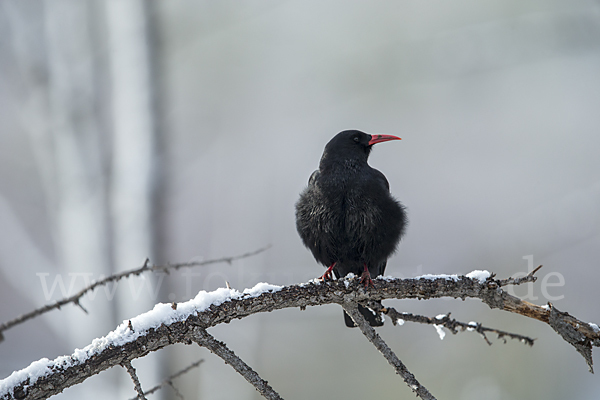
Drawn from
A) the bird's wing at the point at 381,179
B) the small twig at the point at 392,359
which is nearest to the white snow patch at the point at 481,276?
the small twig at the point at 392,359

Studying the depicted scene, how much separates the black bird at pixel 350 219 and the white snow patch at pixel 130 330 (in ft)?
4.30

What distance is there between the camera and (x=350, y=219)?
126 inches

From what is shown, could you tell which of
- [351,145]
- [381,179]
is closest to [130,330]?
[381,179]

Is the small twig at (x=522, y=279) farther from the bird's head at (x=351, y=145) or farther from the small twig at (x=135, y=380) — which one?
the bird's head at (x=351, y=145)

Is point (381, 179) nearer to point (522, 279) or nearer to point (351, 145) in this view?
point (351, 145)

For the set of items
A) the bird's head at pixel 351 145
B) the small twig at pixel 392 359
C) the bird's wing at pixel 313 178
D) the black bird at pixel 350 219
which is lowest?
the small twig at pixel 392 359

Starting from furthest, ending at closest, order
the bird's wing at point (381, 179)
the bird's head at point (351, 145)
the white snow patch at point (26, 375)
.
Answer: the bird's head at point (351, 145), the bird's wing at point (381, 179), the white snow patch at point (26, 375)

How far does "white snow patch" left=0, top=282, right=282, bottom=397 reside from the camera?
1.53 meters

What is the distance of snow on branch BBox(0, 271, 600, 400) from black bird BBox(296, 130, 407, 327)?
851mm

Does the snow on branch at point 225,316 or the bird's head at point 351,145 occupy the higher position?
the bird's head at point 351,145

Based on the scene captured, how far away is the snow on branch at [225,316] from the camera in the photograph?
156 cm

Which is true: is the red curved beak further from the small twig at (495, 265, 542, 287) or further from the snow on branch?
the small twig at (495, 265, 542, 287)

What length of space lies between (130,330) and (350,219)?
6.00 ft

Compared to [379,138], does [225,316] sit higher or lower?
lower
